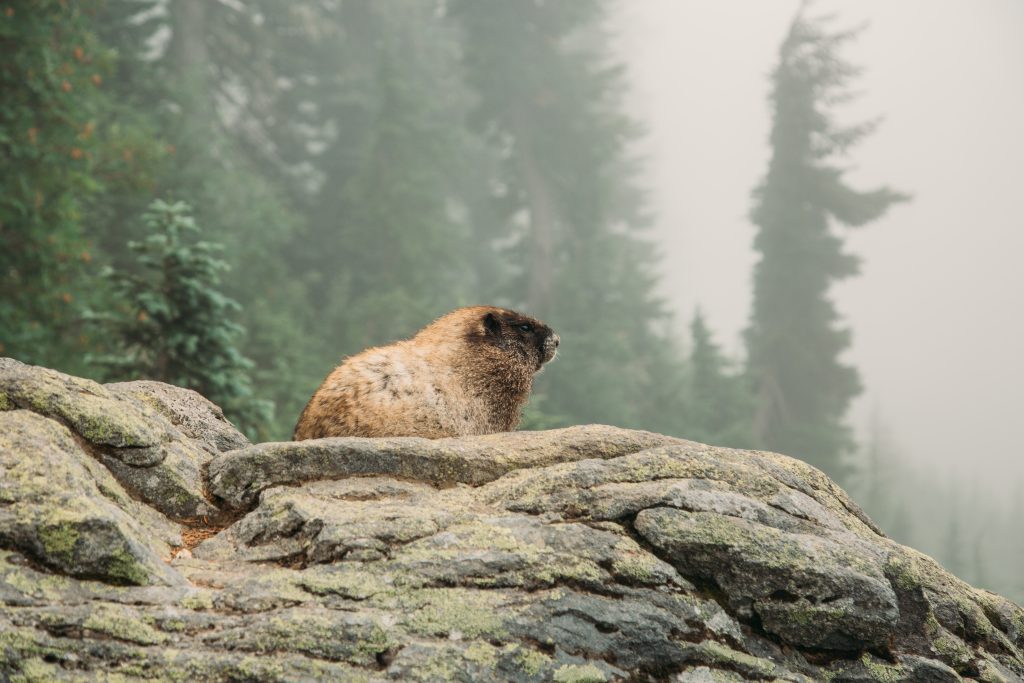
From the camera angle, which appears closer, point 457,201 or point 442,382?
point 442,382

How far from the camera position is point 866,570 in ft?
14.8

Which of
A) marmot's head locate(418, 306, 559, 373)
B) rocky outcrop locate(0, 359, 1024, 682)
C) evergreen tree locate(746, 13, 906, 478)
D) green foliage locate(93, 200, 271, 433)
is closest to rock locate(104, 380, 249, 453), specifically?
rocky outcrop locate(0, 359, 1024, 682)

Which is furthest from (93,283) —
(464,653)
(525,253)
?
(525,253)

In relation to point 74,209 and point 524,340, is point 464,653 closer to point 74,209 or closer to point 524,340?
point 524,340

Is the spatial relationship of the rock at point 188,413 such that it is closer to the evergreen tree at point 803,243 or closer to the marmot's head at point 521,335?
the marmot's head at point 521,335

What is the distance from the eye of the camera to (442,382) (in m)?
6.77

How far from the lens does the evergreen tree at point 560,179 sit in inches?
1583

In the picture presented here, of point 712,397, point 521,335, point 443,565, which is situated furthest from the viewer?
point 712,397

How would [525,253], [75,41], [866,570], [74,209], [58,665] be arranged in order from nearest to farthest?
[58,665] → [866,570] → [74,209] → [75,41] → [525,253]

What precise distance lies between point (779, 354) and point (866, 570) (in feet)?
128

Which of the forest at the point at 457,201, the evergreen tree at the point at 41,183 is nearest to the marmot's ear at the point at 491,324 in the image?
the evergreen tree at the point at 41,183

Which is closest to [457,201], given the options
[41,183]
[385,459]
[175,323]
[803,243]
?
[803,243]

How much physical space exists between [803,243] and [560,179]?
13.8 m

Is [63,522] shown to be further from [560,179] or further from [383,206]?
[560,179]
